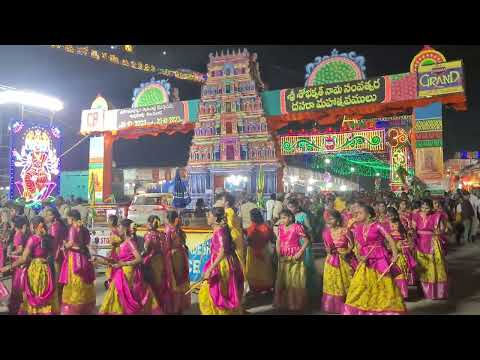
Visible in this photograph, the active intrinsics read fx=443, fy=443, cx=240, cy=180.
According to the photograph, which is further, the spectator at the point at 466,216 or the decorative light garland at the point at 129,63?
the decorative light garland at the point at 129,63

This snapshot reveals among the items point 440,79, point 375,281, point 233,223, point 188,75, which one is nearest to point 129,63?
point 188,75

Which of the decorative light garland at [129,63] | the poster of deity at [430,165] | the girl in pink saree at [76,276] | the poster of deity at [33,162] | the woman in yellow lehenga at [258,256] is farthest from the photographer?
the decorative light garland at [129,63]

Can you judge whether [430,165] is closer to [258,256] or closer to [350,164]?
[258,256]

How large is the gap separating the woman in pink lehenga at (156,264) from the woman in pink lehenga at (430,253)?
3.81 meters

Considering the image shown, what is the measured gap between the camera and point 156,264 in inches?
196

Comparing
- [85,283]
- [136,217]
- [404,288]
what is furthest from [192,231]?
[136,217]

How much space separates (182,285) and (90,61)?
17.1 meters

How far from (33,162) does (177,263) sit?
8.18m

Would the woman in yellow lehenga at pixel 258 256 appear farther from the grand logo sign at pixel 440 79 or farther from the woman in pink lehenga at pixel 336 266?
the grand logo sign at pixel 440 79

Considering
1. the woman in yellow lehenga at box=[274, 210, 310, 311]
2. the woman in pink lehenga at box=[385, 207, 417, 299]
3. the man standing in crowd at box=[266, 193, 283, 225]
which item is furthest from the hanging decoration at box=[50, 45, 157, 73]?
the woman in pink lehenga at box=[385, 207, 417, 299]

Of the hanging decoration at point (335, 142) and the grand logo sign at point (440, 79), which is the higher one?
the grand logo sign at point (440, 79)

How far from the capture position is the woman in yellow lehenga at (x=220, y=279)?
4.62 metres

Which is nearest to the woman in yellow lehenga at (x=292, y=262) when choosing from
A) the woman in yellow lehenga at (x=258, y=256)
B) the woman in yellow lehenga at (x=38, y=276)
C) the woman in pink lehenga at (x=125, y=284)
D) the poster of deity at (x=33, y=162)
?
the woman in yellow lehenga at (x=258, y=256)

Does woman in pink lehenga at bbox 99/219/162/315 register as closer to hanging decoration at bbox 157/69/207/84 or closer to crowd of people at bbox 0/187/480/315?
crowd of people at bbox 0/187/480/315
